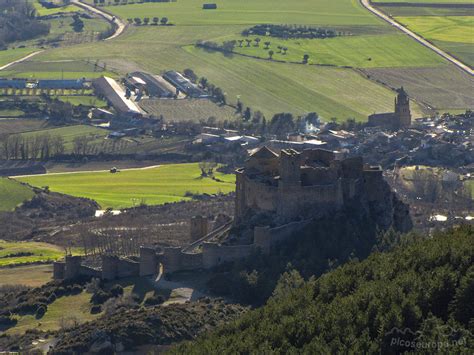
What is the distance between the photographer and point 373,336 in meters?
55.3

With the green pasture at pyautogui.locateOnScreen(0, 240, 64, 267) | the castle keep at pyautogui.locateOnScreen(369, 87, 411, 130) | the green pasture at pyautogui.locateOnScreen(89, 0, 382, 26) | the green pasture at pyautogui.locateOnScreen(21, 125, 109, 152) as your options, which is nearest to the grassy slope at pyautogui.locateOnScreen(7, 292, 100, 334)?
the green pasture at pyautogui.locateOnScreen(0, 240, 64, 267)

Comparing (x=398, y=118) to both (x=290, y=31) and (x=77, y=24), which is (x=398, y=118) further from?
(x=77, y=24)

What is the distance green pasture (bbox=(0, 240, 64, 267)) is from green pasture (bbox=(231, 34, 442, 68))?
69.7m

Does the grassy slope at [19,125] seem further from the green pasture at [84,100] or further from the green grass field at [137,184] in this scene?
the green grass field at [137,184]

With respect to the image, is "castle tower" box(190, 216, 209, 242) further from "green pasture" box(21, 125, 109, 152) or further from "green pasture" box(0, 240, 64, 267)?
"green pasture" box(21, 125, 109, 152)

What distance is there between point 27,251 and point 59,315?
56.0 ft

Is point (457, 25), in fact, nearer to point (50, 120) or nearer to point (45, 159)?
point (50, 120)

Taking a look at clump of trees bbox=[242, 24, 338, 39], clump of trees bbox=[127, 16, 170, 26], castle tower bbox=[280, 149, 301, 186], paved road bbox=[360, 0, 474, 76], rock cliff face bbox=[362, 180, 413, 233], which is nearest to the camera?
castle tower bbox=[280, 149, 301, 186]

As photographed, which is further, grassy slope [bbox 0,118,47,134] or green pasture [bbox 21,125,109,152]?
grassy slope [bbox 0,118,47,134]

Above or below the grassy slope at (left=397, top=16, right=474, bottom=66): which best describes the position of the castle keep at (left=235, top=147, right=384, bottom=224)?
above

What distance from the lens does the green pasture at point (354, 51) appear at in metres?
166

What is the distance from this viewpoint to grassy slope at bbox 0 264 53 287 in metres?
87.8

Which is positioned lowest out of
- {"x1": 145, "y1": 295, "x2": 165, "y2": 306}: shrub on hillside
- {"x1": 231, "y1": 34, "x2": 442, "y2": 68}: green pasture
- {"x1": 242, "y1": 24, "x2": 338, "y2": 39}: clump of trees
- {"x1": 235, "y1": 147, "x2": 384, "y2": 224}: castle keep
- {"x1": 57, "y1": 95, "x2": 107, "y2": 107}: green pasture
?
{"x1": 242, "y1": 24, "x2": 338, "y2": 39}: clump of trees

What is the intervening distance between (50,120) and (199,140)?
52.8 ft
